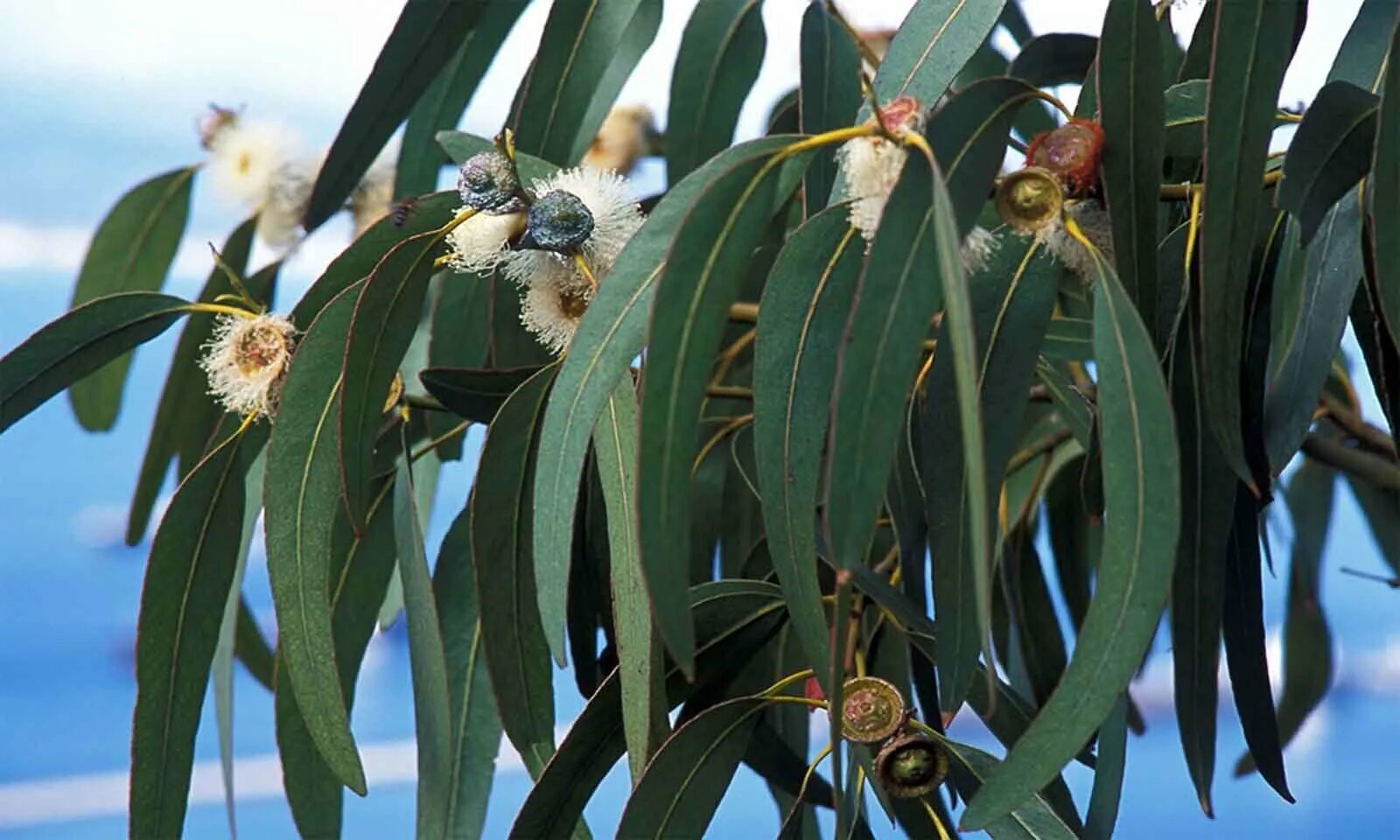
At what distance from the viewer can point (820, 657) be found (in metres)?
0.45

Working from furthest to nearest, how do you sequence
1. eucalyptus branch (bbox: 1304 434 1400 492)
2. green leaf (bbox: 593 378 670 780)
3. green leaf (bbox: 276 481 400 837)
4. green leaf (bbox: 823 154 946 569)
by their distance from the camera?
eucalyptus branch (bbox: 1304 434 1400 492), green leaf (bbox: 276 481 400 837), green leaf (bbox: 593 378 670 780), green leaf (bbox: 823 154 946 569)

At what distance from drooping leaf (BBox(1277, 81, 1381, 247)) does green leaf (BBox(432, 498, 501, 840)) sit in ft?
1.04

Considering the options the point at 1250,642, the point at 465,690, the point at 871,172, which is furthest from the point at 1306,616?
the point at 871,172

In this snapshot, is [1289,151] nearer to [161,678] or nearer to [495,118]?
[161,678]

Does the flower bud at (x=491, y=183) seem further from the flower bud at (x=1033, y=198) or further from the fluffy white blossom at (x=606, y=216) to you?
the flower bud at (x=1033, y=198)

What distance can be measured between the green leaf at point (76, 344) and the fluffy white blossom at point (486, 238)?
139 millimetres

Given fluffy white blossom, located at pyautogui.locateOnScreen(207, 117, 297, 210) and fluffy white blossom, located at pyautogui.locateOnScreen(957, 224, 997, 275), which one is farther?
fluffy white blossom, located at pyautogui.locateOnScreen(207, 117, 297, 210)

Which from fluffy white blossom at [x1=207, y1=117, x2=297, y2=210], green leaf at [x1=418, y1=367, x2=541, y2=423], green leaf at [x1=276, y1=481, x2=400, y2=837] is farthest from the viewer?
fluffy white blossom at [x1=207, y1=117, x2=297, y2=210]

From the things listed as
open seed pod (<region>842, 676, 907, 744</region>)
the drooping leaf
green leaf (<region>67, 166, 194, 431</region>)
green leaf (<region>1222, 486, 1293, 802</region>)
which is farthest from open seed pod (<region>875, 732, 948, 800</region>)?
green leaf (<region>67, 166, 194, 431</region>)

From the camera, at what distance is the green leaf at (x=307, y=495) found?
1.67 ft

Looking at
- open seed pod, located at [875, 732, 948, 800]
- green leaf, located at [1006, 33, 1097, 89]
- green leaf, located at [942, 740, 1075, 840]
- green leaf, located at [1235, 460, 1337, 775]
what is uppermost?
green leaf, located at [1006, 33, 1097, 89]

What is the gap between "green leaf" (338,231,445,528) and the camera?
49 centimetres

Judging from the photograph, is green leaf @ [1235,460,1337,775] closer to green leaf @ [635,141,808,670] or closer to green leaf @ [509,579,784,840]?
green leaf @ [509,579,784,840]

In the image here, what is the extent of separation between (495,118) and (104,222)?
3.73ft
